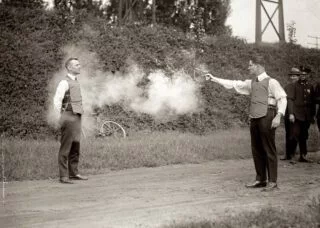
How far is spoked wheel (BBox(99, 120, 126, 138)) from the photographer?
15891 mm

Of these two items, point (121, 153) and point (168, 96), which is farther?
point (168, 96)

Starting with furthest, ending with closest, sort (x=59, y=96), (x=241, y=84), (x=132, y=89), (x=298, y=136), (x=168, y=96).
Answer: (x=168, y=96) < (x=132, y=89) < (x=298, y=136) < (x=59, y=96) < (x=241, y=84)

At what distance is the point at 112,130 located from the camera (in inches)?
633

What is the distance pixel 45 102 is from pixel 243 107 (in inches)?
330

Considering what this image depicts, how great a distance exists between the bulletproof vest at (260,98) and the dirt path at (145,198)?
4.21 feet

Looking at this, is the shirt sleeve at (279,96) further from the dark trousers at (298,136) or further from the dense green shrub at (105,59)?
the dense green shrub at (105,59)

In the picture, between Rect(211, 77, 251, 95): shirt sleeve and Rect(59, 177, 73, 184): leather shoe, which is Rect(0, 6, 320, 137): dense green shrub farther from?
Rect(211, 77, 251, 95): shirt sleeve

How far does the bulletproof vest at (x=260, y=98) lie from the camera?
8312mm

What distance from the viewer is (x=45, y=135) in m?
15.0

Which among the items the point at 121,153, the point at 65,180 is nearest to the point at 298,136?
the point at 121,153

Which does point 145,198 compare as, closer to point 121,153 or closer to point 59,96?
point 59,96

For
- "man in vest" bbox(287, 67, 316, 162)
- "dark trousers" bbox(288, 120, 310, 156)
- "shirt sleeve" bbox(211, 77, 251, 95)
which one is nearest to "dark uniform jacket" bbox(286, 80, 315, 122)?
"man in vest" bbox(287, 67, 316, 162)

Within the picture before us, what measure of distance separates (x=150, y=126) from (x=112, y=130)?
5.69 ft

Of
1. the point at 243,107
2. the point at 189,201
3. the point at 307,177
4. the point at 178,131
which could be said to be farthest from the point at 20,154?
the point at 243,107
